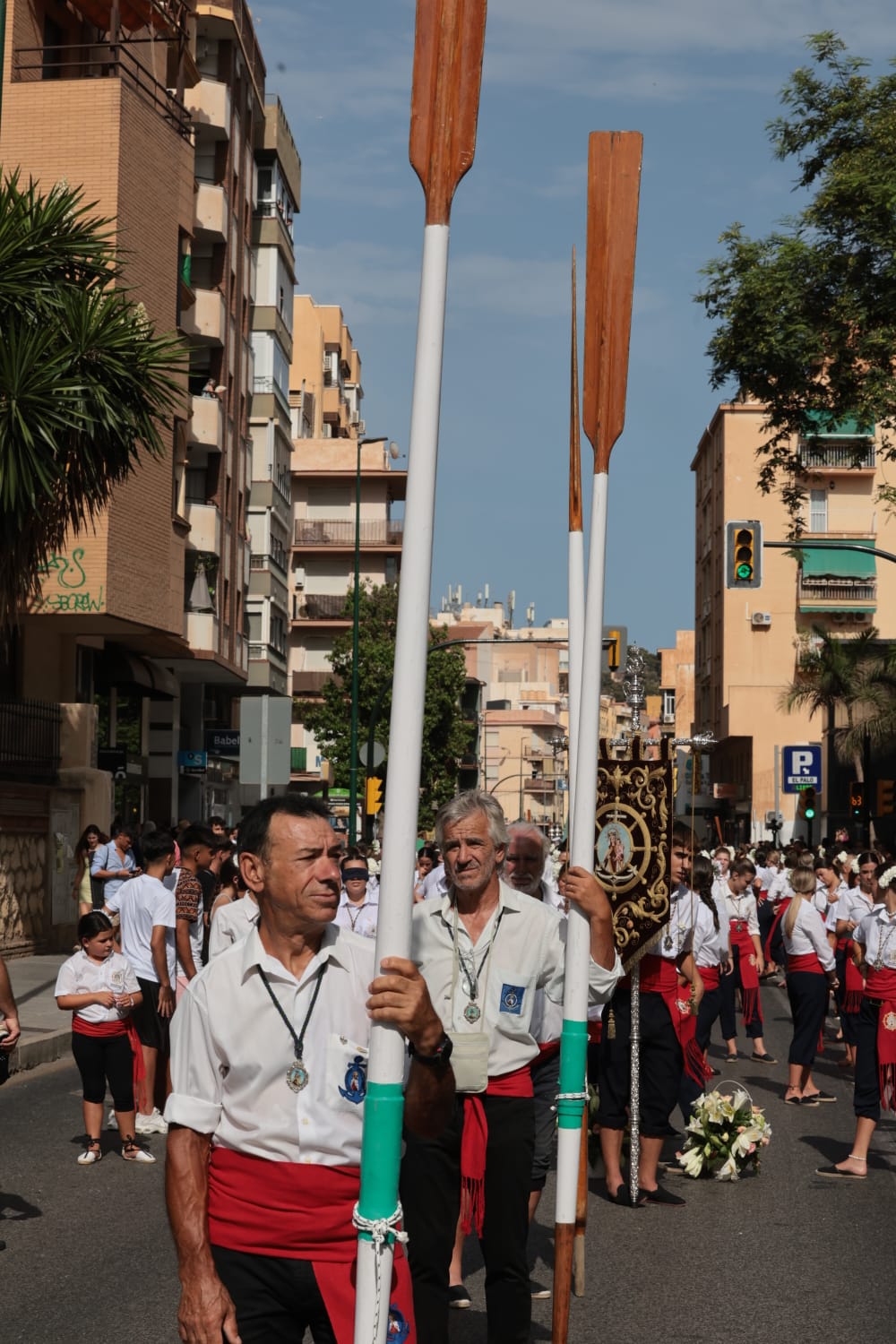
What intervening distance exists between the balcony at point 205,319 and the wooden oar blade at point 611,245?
3515 cm

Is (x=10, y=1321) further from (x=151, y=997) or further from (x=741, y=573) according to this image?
(x=741, y=573)

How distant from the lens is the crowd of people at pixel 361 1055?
406cm

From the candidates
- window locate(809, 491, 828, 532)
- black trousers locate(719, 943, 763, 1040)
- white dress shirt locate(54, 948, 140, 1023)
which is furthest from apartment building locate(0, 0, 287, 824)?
window locate(809, 491, 828, 532)

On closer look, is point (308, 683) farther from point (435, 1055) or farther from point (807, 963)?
point (435, 1055)

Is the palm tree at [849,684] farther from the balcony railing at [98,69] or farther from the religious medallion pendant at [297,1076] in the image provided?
the religious medallion pendant at [297,1076]

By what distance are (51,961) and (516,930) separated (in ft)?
67.7

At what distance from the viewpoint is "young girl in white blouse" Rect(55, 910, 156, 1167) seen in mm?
11078

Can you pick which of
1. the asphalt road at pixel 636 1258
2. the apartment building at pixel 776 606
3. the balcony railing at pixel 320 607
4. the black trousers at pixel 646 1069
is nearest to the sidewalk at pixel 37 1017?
the asphalt road at pixel 636 1258

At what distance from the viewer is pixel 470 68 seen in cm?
403

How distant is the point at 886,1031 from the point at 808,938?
3.11 meters

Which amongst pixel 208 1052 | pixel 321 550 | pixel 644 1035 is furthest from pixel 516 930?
pixel 321 550

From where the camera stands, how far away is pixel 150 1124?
12.4 meters

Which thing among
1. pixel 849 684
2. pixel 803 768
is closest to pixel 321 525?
pixel 849 684

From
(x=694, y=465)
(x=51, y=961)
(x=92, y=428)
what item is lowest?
(x=51, y=961)
